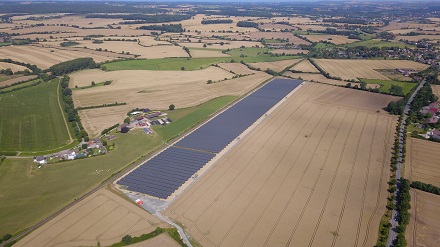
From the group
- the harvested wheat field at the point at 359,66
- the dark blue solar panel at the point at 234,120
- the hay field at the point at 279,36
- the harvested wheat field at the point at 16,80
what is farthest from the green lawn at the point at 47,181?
the hay field at the point at 279,36

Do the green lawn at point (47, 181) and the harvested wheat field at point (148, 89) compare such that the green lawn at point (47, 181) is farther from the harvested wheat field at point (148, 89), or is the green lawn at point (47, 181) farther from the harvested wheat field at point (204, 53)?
the harvested wheat field at point (204, 53)

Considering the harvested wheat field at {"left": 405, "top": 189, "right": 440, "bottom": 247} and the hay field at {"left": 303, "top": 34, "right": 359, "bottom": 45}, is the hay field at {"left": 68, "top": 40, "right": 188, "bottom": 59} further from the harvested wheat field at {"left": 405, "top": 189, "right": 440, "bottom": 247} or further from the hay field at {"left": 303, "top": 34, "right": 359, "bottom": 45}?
the harvested wheat field at {"left": 405, "top": 189, "right": 440, "bottom": 247}

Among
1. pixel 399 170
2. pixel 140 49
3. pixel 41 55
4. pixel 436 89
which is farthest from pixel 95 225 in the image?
pixel 140 49

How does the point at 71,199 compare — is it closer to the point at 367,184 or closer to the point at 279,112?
the point at 367,184

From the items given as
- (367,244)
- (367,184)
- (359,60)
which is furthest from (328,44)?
(367,244)

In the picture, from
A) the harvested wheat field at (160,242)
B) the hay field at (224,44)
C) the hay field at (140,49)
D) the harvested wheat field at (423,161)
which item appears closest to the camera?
the harvested wheat field at (160,242)
